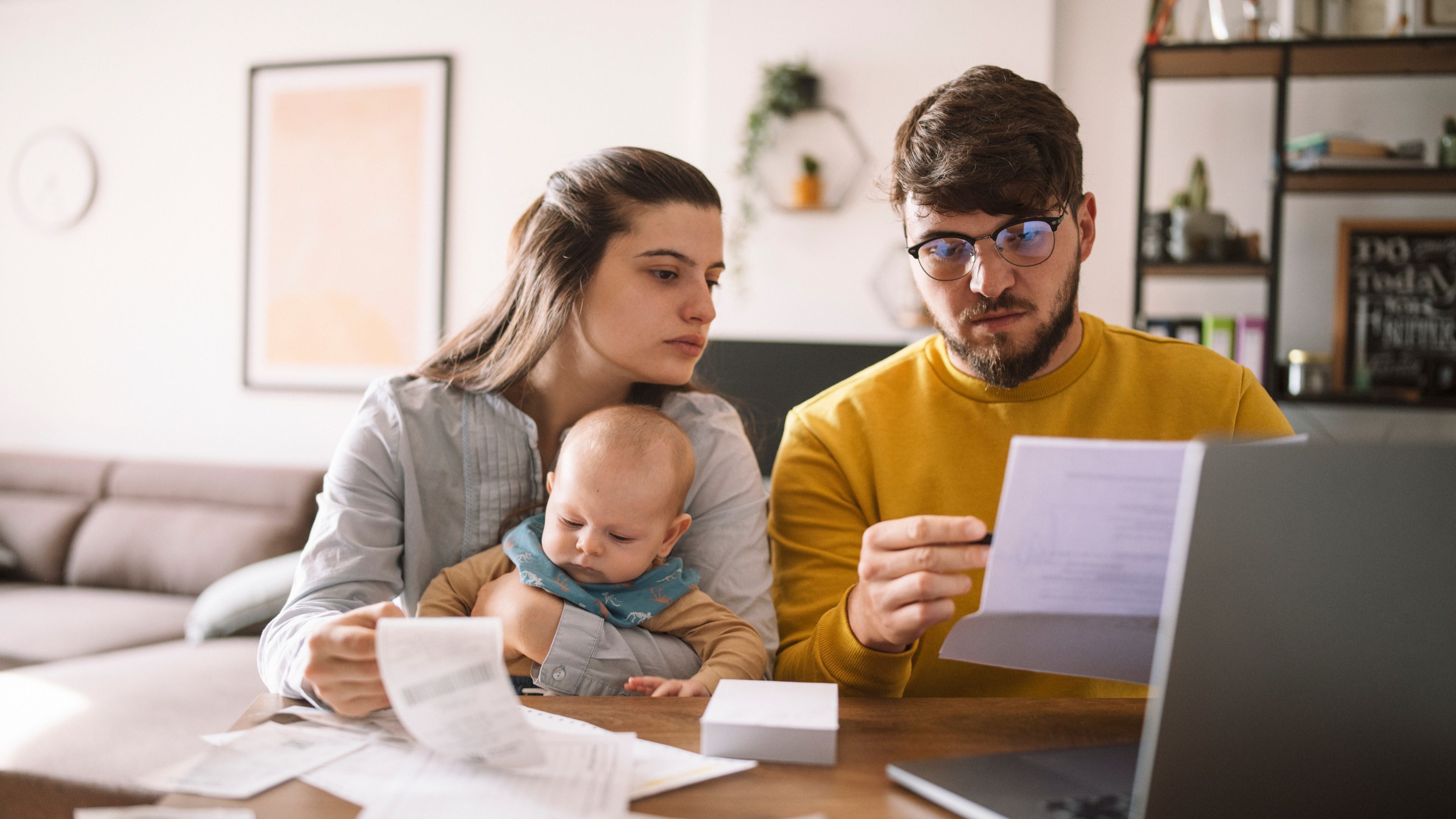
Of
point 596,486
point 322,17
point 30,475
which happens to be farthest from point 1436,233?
point 30,475

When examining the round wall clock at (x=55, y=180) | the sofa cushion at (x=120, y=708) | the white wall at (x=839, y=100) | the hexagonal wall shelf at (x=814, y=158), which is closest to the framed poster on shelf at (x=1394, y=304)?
the white wall at (x=839, y=100)

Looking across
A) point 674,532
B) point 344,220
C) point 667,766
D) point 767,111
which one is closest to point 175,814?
point 667,766

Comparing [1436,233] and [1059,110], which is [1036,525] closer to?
[1059,110]

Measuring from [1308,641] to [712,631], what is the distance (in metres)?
0.71

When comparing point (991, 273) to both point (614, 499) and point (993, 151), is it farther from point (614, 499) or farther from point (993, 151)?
point (614, 499)

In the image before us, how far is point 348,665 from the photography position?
32.9 inches

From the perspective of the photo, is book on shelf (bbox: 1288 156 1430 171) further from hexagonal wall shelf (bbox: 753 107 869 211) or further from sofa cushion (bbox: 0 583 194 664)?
sofa cushion (bbox: 0 583 194 664)

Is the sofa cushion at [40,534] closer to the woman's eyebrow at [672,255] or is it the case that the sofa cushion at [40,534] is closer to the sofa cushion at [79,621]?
the sofa cushion at [79,621]

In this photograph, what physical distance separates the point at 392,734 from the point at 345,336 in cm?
317

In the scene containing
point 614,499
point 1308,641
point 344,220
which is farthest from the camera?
point 344,220

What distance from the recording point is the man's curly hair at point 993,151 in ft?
4.08

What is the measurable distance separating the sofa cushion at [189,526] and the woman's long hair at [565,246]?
2.13m

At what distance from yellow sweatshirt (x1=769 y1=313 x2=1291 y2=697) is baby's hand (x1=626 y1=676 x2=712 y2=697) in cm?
25

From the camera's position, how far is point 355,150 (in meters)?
3.63
